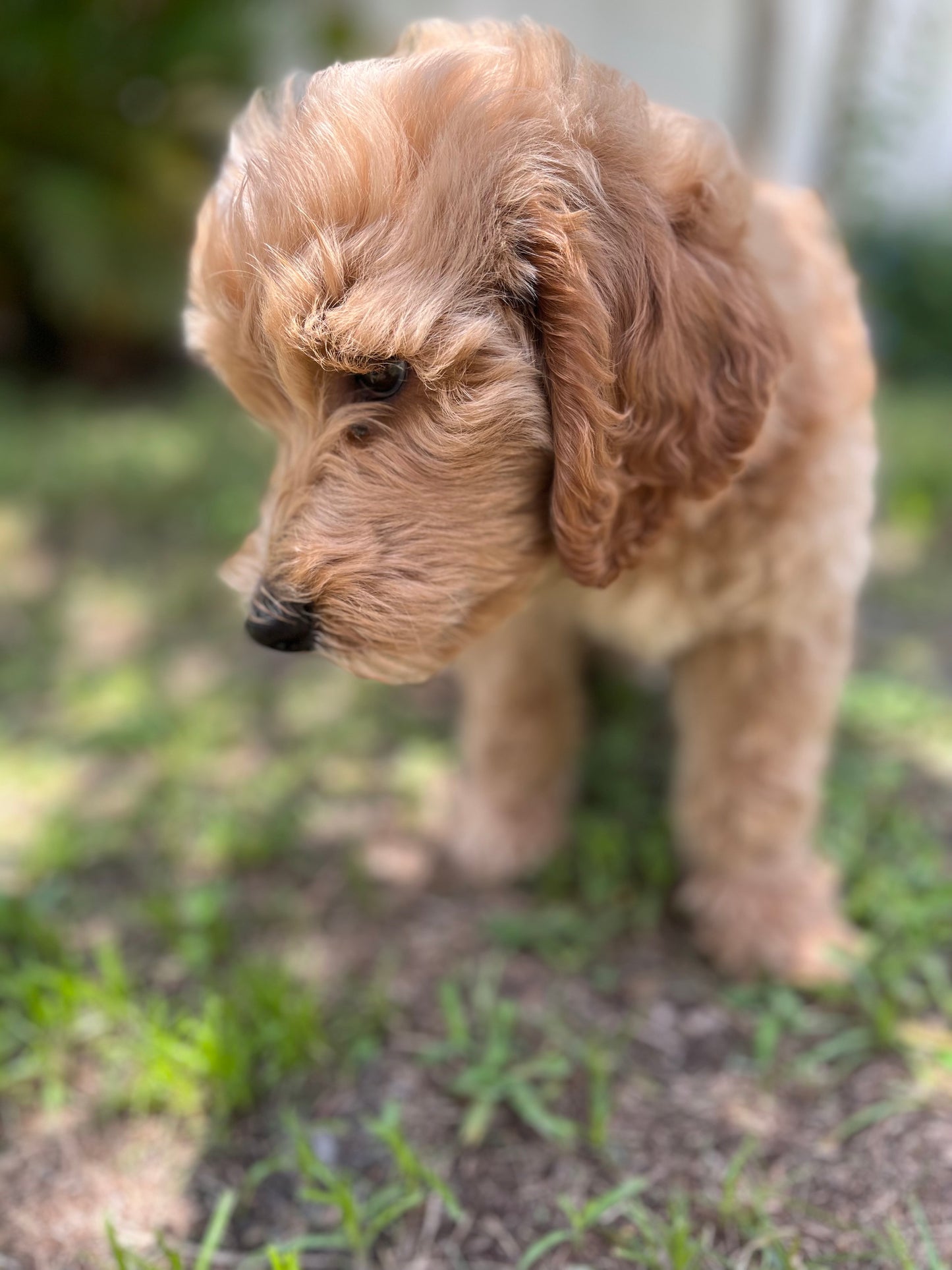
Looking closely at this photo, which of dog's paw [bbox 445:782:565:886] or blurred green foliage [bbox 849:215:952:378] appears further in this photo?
blurred green foliage [bbox 849:215:952:378]

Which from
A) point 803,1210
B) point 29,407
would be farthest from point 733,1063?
point 29,407

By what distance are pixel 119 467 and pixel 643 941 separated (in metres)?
3.46

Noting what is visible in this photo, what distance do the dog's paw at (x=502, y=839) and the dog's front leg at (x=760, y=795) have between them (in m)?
0.38

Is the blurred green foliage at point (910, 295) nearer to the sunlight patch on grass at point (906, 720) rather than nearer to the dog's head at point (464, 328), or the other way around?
the sunlight patch on grass at point (906, 720)

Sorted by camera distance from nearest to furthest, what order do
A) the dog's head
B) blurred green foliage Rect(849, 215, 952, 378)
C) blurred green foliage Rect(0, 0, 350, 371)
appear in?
the dog's head → blurred green foliage Rect(0, 0, 350, 371) → blurred green foliage Rect(849, 215, 952, 378)

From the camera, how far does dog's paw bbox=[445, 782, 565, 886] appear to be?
2566 mm

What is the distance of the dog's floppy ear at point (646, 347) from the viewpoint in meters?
1.40

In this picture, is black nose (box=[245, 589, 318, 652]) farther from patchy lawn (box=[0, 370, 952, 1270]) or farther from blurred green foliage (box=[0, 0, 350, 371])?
blurred green foliage (box=[0, 0, 350, 371])

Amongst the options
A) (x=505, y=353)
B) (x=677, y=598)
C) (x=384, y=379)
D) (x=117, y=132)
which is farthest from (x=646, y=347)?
(x=117, y=132)

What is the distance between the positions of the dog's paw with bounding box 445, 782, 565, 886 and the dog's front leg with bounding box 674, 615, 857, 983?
0.38m

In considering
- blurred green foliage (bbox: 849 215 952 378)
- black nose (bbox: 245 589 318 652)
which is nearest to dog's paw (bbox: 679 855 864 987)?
black nose (bbox: 245 589 318 652)

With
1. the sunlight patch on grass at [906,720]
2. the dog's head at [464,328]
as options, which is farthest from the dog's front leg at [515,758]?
the sunlight patch on grass at [906,720]

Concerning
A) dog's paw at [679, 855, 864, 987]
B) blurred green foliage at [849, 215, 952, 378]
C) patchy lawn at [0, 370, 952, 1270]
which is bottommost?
patchy lawn at [0, 370, 952, 1270]

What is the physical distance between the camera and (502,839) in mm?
2572
